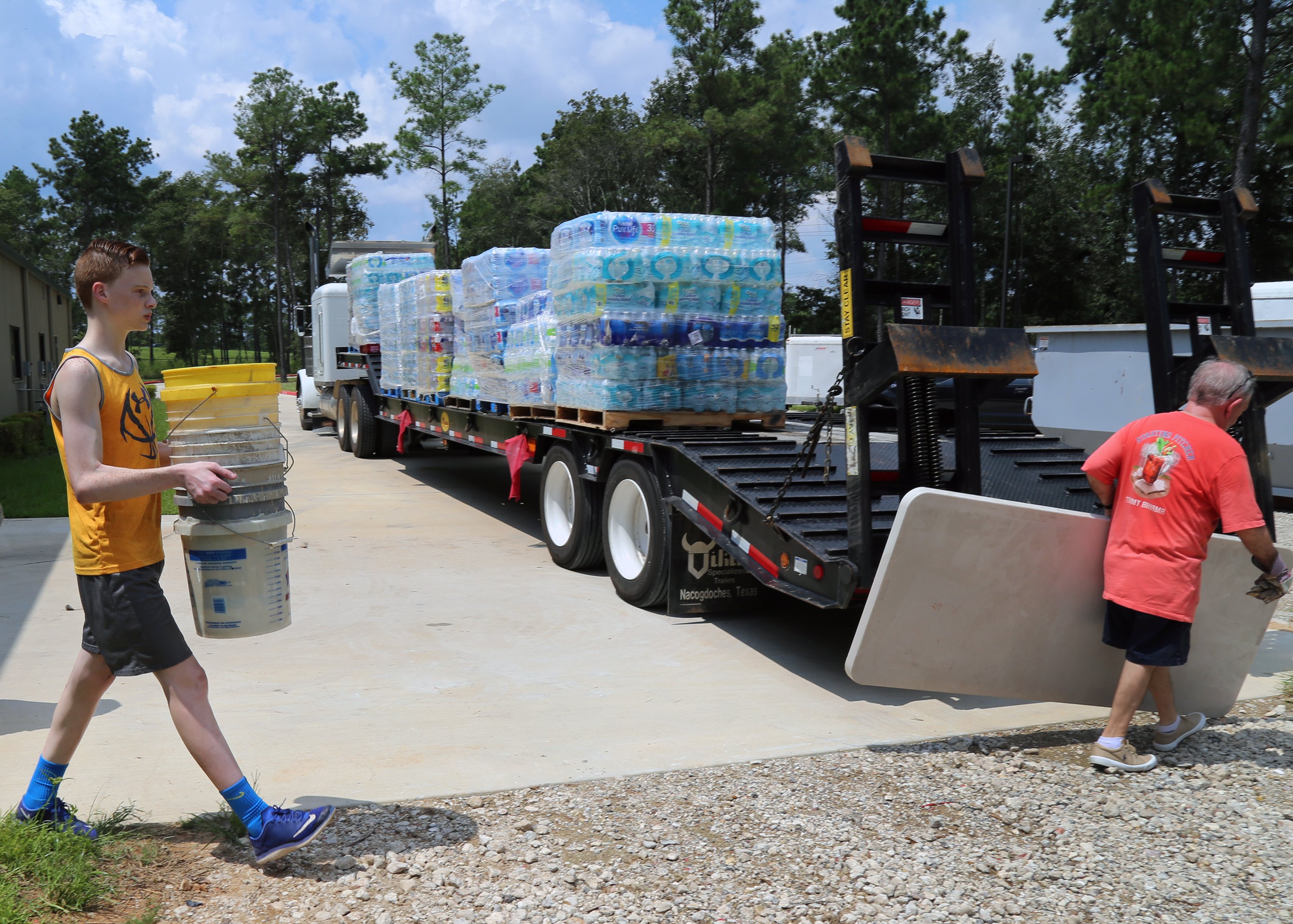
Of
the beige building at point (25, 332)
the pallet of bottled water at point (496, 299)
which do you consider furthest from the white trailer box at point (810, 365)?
the beige building at point (25, 332)

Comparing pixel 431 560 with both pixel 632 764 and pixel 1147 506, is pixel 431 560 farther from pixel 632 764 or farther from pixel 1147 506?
pixel 1147 506

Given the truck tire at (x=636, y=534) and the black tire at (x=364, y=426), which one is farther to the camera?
the black tire at (x=364, y=426)

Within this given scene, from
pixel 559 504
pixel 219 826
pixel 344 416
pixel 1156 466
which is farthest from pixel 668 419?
pixel 344 416

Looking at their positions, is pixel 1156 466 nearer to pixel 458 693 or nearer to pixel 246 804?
pixel 458 693

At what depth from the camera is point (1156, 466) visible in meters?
4.29

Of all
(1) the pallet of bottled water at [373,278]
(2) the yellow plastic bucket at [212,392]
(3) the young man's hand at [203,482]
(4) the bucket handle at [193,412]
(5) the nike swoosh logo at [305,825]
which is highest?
(1) the pallet of bottled water at [373,278]

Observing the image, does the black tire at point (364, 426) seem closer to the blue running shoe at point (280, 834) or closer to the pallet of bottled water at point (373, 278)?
the pallet of bottled water at point (373, 278)

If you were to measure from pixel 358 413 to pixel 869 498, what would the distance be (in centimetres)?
1305

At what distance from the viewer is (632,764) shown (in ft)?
14.5

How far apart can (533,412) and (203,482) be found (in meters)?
5.81

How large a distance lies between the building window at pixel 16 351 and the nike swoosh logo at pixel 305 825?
21591 mm

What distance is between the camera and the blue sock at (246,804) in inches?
129

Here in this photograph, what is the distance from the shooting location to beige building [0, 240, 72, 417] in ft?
66.0

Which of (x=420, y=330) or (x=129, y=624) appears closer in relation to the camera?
(x=129, y=624)
